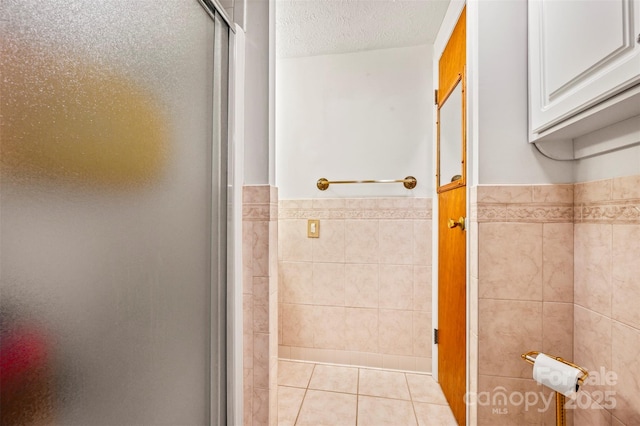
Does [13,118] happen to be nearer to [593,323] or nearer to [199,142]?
[199,142]

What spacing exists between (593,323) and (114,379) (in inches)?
51.5

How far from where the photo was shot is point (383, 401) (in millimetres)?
1645

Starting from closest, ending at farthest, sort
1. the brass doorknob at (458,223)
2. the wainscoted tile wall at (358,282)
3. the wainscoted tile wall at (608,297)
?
the wainscoted tile wall at (608,297) < the brass doorknob at (458,223) < the wainscoted tile wall at (358,282)

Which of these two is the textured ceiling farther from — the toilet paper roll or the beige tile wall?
the toilet paper roll

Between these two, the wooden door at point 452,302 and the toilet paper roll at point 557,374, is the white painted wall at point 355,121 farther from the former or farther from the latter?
the toilet paper roll at point 557,374

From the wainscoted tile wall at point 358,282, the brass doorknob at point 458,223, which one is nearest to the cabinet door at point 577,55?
the brass doorknob at point 458,223

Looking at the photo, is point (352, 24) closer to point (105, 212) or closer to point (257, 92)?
point (257, 92)

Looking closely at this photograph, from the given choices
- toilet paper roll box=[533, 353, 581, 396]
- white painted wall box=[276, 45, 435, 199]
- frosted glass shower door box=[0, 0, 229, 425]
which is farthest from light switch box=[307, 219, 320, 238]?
toilet paper roll box=[533, 353, 581, 396]

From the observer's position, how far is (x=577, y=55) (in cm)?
80

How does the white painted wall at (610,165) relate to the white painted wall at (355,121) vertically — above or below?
below

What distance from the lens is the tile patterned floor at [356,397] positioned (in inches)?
59.2

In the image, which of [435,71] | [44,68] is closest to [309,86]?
[435,71]

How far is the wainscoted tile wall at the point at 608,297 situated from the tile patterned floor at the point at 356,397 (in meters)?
0.75

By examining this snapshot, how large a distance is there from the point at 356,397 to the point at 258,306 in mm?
960
